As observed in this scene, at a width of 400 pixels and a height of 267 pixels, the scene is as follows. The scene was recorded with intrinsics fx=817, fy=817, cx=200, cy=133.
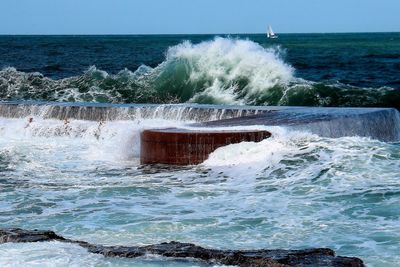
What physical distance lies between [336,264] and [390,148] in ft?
16.6

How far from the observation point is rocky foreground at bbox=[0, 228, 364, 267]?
5129 mm

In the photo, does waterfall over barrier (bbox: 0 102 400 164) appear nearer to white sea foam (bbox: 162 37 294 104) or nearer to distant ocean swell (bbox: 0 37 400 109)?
distant ocean swell (bbox: 0 37 400 109)

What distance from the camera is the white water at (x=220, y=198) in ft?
20.2

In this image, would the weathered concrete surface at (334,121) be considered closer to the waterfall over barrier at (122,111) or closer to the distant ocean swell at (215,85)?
the waterfall over barrier at (122,111)

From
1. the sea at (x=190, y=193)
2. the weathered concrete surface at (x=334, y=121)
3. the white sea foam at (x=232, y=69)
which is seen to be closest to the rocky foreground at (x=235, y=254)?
the sea at (x=190, y=193)

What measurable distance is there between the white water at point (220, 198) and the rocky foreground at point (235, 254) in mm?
137

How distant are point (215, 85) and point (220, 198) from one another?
13.6 metres

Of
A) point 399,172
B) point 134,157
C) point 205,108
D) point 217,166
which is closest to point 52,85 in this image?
point 205,108

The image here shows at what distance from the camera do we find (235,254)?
209 inches

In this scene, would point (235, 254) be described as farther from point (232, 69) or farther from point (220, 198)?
point (232, 69)

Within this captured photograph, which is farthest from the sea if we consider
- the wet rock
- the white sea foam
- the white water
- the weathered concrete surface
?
the white sea foam

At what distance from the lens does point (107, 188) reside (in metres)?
8.59

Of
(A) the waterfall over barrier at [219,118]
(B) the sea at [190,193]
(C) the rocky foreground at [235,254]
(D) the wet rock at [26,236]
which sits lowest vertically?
(B) the sea at [190,193]

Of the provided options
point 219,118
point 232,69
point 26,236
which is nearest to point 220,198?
point 26,236
